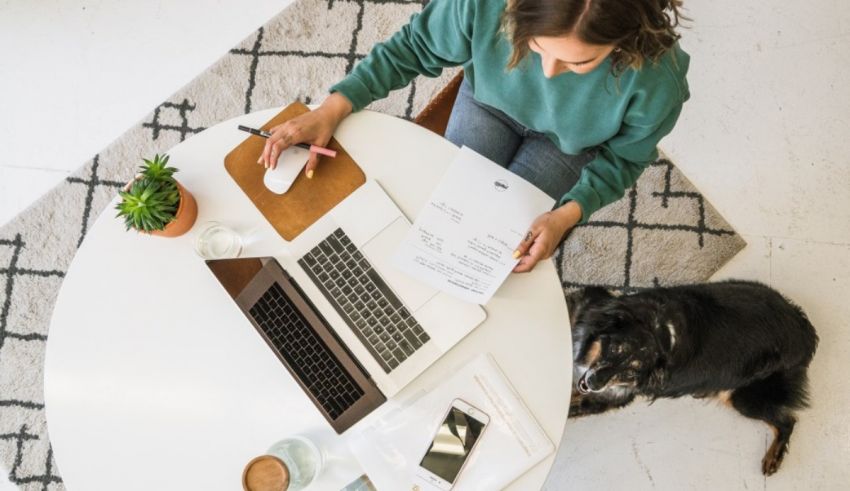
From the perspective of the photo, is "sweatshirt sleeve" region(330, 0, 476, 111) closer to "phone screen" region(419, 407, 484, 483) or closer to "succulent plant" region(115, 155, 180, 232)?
"succulent plant" region(115, 155, 180, 232)

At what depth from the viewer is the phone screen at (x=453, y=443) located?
3.68 ft

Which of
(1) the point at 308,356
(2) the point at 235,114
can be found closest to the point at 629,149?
(1) the point at 308,356

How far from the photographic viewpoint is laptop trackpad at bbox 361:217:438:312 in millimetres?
1173

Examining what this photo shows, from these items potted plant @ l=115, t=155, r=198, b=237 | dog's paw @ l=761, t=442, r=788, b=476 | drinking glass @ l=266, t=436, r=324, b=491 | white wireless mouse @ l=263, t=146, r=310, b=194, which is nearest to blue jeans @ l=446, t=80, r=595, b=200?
white wireless mouse @ l=263, t=146, r=310, b=194

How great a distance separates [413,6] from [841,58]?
50.1 inches

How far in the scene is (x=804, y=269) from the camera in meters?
1.84

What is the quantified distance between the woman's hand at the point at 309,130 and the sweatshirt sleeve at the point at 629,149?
47cm

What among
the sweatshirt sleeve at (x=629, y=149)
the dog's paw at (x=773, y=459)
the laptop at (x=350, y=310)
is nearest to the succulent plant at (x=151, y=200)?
the laptop at (x=350, y=310)

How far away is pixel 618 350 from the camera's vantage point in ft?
4.18

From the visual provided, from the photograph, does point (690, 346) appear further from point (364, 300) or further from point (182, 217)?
point (182, 217)

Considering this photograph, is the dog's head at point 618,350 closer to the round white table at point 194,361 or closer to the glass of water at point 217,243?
the round white table at point 194,361

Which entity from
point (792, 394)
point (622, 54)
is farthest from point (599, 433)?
point (622, 54)

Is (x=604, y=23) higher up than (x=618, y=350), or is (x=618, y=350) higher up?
(x=604, y=23)

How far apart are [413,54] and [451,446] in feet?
2.44
